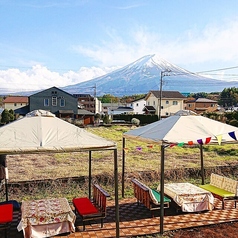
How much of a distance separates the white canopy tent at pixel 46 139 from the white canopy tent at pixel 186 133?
113 cm

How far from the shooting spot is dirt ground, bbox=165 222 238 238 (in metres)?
5.54

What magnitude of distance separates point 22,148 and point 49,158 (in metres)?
9.34

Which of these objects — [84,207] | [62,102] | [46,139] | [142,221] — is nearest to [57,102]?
[62,102]

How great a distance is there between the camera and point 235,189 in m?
7.03

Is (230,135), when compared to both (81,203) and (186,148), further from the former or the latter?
(186,148)

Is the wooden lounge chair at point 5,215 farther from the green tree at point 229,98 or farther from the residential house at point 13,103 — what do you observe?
the green tree at point 229,98

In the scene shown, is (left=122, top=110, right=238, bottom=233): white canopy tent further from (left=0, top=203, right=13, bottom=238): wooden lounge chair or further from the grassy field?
(left=0, top=203, right=13, bottom=238): wooden lounge chair

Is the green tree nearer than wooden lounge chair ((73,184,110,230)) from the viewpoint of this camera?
No

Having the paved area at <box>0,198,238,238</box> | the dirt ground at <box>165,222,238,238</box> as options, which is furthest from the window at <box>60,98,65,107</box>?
the dirt ground at <box>165,222,238,238</box>

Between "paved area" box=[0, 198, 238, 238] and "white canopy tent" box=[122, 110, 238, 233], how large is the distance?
49cm

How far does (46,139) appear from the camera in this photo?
16.4 feet

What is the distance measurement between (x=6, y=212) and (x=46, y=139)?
5.88ft

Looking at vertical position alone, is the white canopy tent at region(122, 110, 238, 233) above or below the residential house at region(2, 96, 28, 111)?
below

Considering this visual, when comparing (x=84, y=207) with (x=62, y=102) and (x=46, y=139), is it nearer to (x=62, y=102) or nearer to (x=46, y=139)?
(x=46, y=139)
